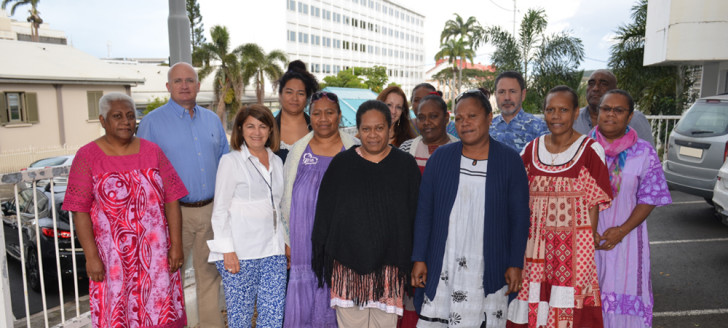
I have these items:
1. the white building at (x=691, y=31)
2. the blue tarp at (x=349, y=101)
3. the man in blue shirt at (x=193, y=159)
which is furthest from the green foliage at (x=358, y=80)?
the man in blue shirt at (x=193, y=159)

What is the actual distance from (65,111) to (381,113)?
22570 mm

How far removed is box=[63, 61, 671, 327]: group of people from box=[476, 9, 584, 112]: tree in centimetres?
1186

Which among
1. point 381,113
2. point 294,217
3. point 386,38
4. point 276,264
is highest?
point 386,38

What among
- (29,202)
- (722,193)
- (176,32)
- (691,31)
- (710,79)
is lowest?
(29,202)

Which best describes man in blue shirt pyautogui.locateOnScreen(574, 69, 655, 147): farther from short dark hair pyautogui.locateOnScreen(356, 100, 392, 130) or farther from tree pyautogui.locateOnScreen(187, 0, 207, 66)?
tree pyautogui.locateOnScreen(187, 0, 207, 66)

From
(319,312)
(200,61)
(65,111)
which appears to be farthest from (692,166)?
(200,61)

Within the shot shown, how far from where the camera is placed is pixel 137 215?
9.50 ft

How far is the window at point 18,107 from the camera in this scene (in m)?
18.5

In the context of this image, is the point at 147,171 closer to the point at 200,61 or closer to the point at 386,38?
the point at 200,61

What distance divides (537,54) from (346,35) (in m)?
53.1

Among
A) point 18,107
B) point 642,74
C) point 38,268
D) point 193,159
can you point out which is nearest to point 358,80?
point 18,107

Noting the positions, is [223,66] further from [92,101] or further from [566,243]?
[566,243]

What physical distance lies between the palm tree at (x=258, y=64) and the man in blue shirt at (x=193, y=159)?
2693cm

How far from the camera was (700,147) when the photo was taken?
6.68m
